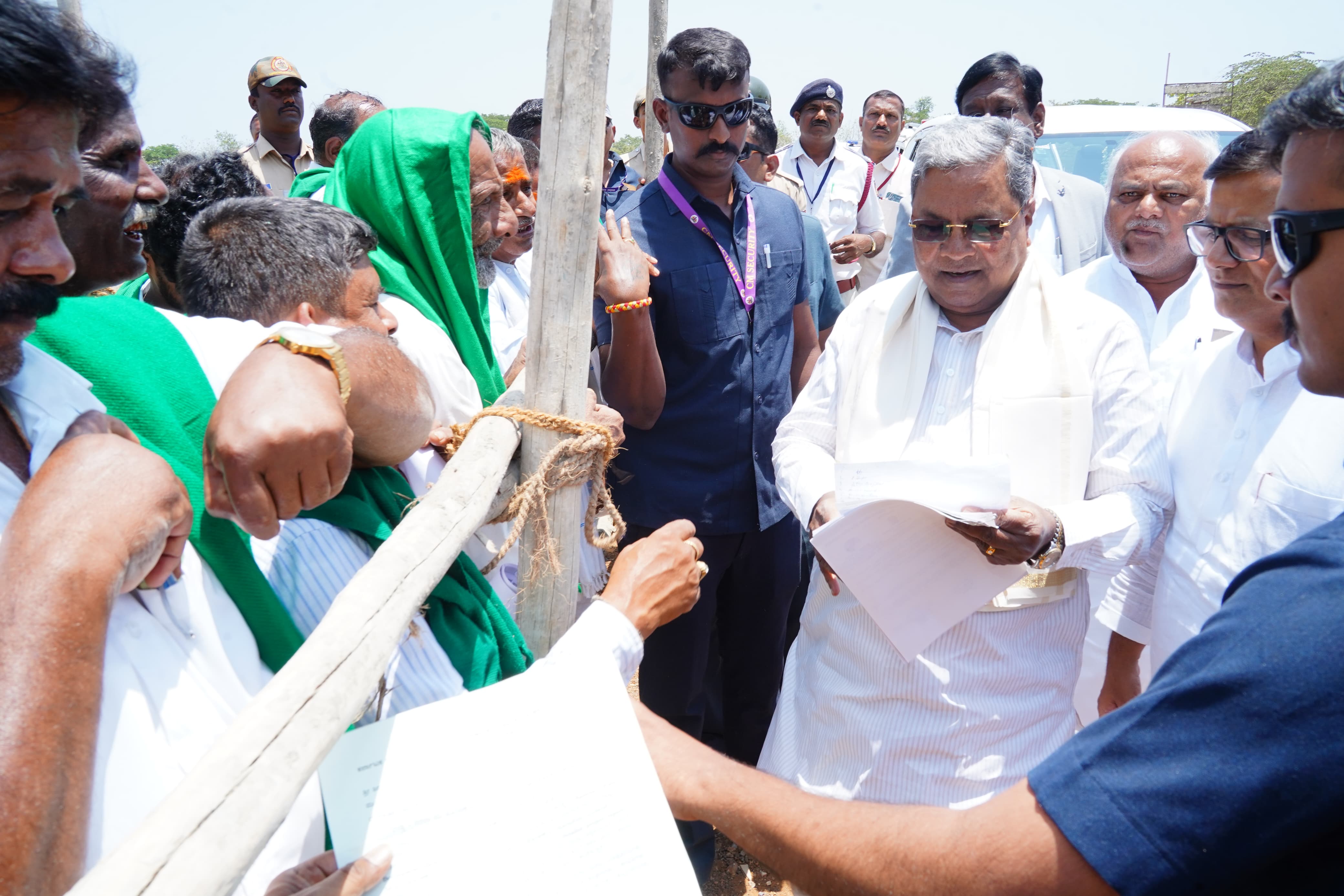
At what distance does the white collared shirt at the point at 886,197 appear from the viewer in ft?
19.8

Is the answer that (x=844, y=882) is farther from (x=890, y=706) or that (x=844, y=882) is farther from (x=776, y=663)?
(x=776, y=663)

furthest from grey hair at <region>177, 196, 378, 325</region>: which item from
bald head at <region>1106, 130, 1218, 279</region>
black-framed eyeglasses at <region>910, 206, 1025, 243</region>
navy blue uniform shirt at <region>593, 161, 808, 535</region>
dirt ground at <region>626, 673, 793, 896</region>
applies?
bald head at <region>1106, 130, 1218, 279</region>

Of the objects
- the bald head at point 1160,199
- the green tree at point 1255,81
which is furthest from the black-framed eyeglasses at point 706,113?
the green tree at point 1255,81

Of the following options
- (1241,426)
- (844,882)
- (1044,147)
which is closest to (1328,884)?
(844,882)

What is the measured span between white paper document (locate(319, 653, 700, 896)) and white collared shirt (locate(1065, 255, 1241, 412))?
2039 millimetres

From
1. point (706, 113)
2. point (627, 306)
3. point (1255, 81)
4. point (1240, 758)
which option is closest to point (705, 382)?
point (627, 306)

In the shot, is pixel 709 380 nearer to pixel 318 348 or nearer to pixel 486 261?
pixel 486 261

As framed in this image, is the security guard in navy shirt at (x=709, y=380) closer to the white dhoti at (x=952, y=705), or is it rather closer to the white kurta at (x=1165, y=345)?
the white dhoti at (x=952, y=705)

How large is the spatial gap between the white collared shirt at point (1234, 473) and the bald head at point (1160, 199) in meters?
0.83

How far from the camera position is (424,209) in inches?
89.8

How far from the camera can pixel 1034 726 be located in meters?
2.07

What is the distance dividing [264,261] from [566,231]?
1.98 feet

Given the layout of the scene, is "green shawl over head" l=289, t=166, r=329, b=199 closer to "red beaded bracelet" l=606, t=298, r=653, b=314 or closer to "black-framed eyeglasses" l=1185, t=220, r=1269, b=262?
"red beaded bracelet" l=606, t=298, r=653, b=314

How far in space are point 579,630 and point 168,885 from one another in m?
0.79
